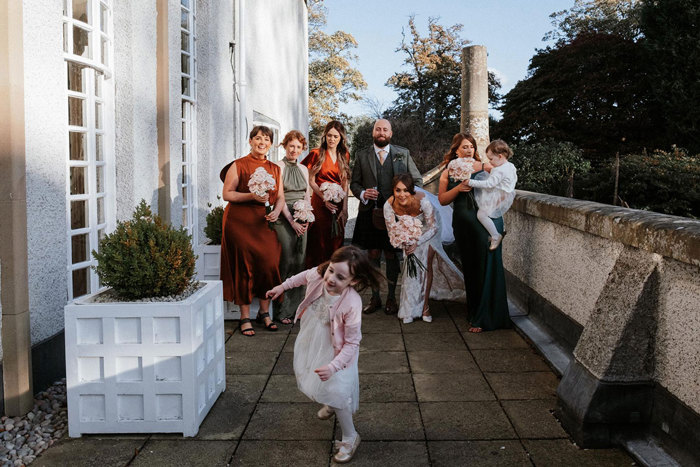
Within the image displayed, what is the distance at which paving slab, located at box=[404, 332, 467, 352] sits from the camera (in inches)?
246

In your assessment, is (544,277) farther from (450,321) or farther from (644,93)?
(644,93)

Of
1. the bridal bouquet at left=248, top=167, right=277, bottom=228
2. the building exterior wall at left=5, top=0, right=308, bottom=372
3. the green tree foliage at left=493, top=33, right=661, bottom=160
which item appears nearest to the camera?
the building exterior wall at left=5, top=0, right=308, bottom=372

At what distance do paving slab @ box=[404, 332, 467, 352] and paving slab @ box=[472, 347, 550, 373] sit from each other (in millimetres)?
288

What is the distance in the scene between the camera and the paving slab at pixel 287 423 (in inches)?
165

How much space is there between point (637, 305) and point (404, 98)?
36431mm

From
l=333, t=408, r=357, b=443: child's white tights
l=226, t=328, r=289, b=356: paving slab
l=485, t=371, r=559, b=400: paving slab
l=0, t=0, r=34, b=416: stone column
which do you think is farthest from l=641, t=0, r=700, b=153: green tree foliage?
l=0, t=0, r=34, b=416: stone column

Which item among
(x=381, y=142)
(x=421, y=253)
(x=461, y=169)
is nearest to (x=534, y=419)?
(x=461, y=169)

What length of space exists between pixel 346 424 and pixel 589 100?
81.9 feet

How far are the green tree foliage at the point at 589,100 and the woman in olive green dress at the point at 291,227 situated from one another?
20.2 m

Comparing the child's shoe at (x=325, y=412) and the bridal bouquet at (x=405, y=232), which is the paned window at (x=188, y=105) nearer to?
the bridal bouquet at (x=405, y=232)

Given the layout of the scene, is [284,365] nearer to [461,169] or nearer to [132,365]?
[132,365]

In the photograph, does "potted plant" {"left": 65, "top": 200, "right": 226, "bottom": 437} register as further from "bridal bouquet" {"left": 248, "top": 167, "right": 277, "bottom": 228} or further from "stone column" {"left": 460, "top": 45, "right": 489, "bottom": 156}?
"stone column" {"left": 460, "top": 45, "right": 489, "bottom": 156}

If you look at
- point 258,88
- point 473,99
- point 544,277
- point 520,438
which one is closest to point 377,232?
point 544,277

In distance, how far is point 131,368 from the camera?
413 centimetres
